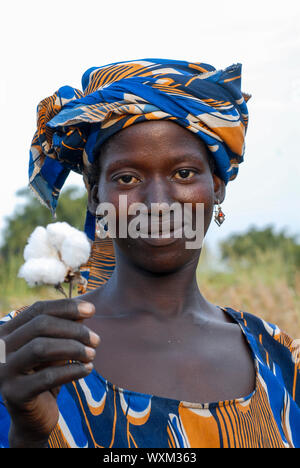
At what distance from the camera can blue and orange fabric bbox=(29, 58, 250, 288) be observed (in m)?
2.18

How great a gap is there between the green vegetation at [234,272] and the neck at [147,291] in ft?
1.27

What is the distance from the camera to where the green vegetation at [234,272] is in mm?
5496

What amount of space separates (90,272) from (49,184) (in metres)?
0.44

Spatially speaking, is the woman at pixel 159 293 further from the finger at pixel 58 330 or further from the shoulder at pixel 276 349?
the finger at pixel 58 330

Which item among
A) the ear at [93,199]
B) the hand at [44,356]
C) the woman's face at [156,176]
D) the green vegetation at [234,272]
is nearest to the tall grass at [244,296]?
the green vegetation at [234,272]

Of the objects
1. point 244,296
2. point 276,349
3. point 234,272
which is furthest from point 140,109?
point 234,272

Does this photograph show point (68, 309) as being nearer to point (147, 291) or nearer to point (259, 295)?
point (147, 291)

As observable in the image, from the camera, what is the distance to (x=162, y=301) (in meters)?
2.38

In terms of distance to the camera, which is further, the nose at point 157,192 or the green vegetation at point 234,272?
the green vegetation at point 234,272

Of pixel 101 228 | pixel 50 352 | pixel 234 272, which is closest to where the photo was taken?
pixel 50 352

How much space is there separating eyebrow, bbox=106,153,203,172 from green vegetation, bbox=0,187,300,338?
502mm

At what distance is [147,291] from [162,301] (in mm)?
75

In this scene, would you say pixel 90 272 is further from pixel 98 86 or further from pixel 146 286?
pixel 98 86

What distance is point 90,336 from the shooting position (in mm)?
1518
